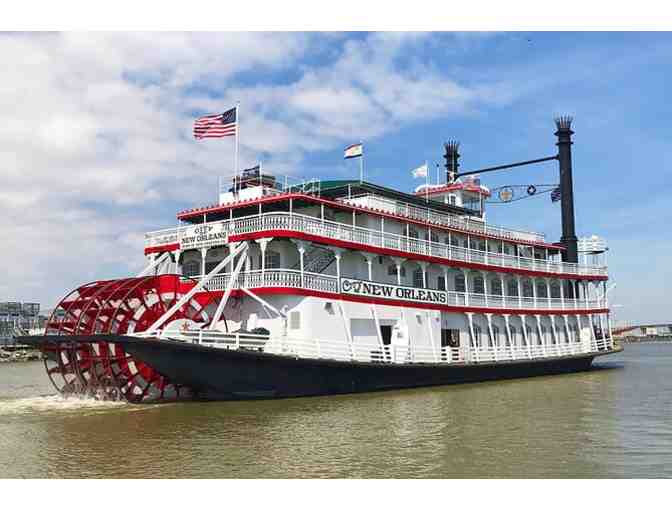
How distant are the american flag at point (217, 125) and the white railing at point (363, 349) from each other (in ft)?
18.8

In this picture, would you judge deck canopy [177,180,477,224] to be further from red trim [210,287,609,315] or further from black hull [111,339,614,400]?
black hull [111,339,614,400]

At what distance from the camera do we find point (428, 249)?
864 inches

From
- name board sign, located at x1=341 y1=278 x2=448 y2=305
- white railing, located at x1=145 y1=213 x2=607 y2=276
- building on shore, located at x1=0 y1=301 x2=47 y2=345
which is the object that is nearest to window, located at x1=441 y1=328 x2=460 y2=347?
name board sign, located at x1=341 y1=278 x2=448 y2=305

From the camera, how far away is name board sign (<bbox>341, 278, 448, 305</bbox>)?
18797 mm

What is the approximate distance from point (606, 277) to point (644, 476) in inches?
898

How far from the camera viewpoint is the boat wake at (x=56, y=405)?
15633mm

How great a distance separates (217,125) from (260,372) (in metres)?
7.36

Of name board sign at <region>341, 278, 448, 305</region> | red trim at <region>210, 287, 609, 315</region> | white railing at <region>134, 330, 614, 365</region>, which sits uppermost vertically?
name board sign at <region>341, 278, 448, 305</region>

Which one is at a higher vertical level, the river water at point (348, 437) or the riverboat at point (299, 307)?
the riverboat at point (299, 307)

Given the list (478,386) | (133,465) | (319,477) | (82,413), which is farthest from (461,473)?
(478,386)

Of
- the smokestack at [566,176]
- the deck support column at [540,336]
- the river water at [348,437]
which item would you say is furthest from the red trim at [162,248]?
the smokestack at [566,176]

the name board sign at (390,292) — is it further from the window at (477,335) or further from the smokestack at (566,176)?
the smokestack at (566,176)

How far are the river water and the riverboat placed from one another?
948mm

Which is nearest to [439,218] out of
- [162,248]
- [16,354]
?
[162,248]
